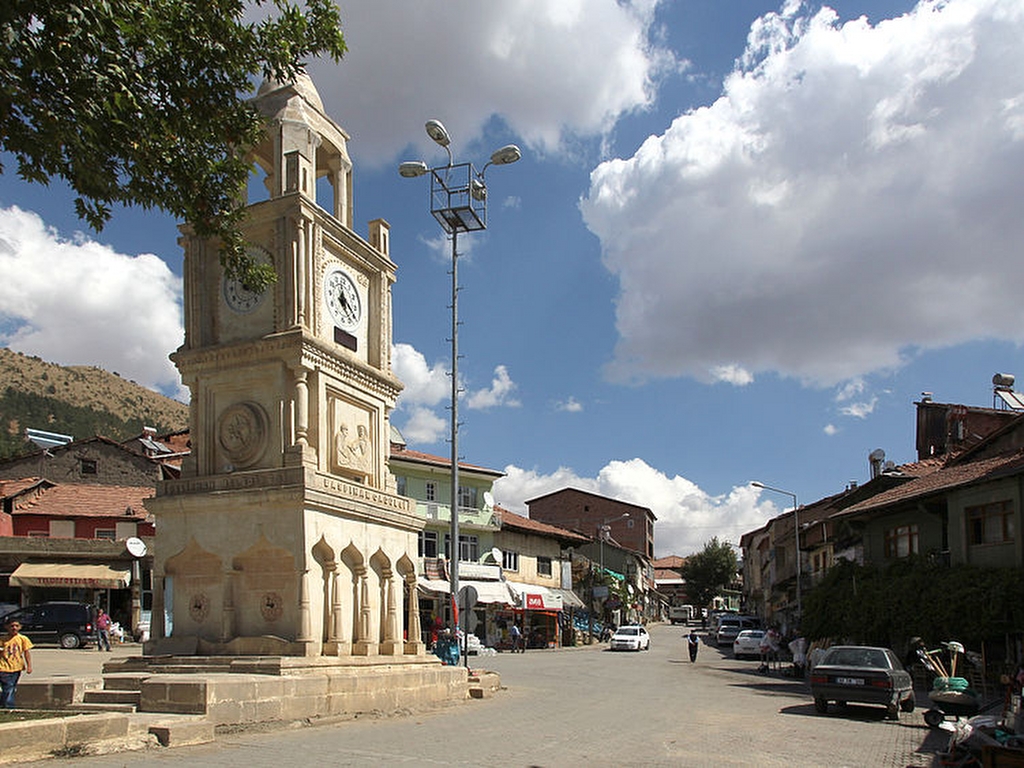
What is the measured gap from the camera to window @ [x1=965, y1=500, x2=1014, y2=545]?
25.5 meters

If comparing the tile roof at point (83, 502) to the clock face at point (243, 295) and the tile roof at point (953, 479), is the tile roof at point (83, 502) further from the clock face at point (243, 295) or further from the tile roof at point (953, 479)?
the tile roof at point (953, 479)

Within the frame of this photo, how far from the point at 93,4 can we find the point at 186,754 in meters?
8.48

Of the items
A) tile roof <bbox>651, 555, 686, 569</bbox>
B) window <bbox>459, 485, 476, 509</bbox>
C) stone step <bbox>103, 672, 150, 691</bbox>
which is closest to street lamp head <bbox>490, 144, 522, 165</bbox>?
stone step <bbox>103, 672, 150, 691</bbox>

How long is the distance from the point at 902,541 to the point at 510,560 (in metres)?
26.7

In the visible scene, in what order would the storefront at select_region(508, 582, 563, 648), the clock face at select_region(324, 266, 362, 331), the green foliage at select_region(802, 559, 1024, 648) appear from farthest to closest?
1. the storefront at select_region(508, 582, 563, 648)
2. the green foliage at select_region(802, 559, 1024, 648)
3. the clock face at select_region(324, 266, 362, 331)

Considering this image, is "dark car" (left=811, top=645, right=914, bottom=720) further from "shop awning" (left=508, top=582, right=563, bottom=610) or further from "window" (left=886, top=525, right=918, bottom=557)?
"shop awning" (left=508, top=582, right=563, bottom=610)

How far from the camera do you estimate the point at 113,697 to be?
14.4 m

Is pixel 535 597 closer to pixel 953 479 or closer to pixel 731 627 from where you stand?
pixel 731 627

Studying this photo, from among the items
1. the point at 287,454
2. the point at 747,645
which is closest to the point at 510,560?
Answer: the point at 747,645

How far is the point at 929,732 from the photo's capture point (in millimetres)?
16641

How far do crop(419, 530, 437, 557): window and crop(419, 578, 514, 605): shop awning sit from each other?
222cm

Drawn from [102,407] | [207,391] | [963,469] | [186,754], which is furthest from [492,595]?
[102,407]

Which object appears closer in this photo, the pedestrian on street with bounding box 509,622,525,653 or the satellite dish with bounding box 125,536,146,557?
the satellite dish with bounding box 125,536,146,557

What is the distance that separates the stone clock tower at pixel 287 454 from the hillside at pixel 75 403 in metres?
75.2
